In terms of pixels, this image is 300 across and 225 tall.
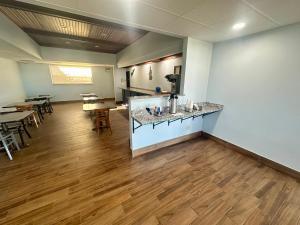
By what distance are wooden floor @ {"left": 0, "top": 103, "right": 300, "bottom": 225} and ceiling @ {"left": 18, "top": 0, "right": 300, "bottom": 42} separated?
2.36 meters

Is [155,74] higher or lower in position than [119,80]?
higher

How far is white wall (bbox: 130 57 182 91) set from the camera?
167 inches

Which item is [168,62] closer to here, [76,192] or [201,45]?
[201,45]

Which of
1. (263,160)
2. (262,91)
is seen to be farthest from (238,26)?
(263,160)

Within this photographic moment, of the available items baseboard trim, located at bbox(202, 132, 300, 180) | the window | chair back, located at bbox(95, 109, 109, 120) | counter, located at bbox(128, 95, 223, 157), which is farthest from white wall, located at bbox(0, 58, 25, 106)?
baseboard trim, located at bbox(202, 132, 300, 180)

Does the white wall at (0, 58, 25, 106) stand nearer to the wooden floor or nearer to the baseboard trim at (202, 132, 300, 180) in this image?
the wooden floor

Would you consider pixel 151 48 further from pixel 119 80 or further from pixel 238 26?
pixel 119 80

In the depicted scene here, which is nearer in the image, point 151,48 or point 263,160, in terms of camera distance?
point 263,160

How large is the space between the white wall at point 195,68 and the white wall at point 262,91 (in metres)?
0.21

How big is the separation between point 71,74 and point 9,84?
3.42 metres

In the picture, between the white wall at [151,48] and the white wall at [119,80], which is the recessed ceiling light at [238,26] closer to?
the white wall at [151,48]

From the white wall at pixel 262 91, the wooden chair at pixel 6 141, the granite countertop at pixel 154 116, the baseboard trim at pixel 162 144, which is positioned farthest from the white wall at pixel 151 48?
the wooden chair at pixel 6 141

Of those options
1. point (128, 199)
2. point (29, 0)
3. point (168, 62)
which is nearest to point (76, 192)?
point (128, 199)

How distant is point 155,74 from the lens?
514cm
